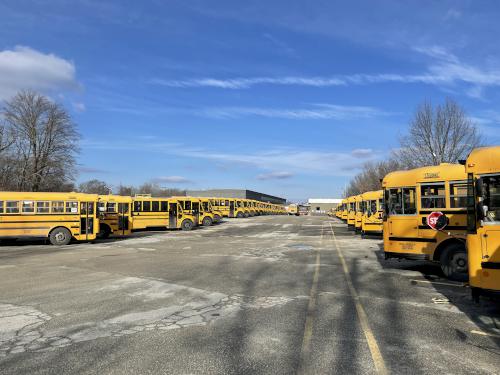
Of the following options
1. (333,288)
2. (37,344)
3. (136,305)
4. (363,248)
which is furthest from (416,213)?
(37,344)

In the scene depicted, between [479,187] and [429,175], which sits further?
[429,175]

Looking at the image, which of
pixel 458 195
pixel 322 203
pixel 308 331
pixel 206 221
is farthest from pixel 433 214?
pixel 322 203

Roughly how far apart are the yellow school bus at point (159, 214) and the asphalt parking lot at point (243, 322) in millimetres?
18944

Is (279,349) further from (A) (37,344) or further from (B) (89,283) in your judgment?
(B) (89,283)

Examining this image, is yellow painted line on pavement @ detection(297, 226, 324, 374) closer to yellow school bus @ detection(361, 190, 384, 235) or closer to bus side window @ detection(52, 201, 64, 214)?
yellow school bus @ detection(361, 190, 384, 235)

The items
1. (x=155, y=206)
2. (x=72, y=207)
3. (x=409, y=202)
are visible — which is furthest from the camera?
(x=155, y=206)

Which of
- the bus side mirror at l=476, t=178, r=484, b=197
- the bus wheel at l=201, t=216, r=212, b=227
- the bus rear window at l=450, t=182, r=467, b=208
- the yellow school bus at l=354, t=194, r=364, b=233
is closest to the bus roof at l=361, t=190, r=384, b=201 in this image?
the yellow school bus at l=354, t=194, r=364, b=233

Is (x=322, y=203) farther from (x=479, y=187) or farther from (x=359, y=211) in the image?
(x=479, y=187)

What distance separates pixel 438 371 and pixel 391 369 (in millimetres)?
497

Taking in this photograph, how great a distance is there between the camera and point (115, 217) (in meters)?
26.7

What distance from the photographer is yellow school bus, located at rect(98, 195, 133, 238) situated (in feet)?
86.0

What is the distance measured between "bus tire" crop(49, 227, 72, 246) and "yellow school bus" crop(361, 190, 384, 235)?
15843 mm

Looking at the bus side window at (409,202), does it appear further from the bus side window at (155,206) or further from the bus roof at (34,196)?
the bus side window at (155,206)

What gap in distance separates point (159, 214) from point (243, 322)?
26.5 m
